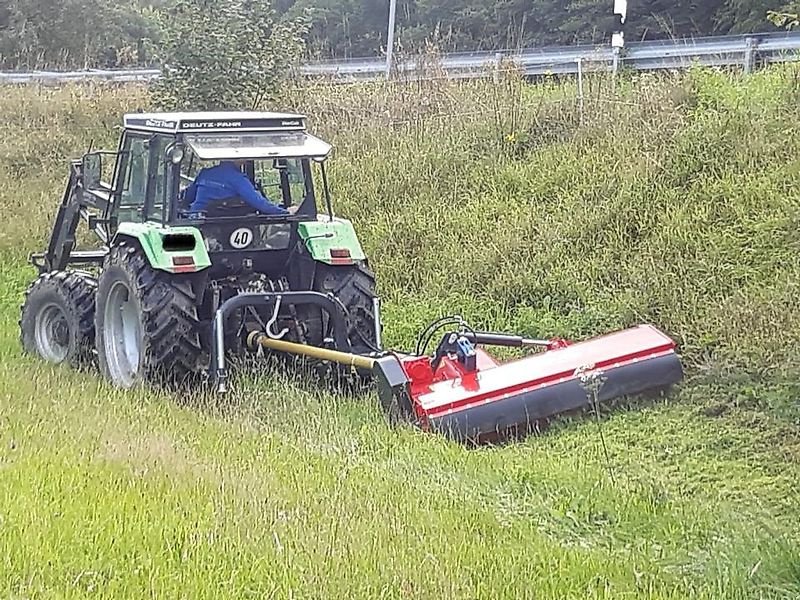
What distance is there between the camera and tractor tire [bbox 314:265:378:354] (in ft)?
28.9

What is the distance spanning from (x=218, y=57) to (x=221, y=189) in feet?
27.1

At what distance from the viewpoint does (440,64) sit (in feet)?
51.9

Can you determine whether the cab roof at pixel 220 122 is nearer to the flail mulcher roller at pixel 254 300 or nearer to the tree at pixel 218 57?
the flail mulcher roller at pixel 254 300

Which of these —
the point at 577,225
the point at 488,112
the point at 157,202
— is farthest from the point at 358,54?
the point at 157,202

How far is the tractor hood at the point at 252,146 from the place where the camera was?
28.0 ft

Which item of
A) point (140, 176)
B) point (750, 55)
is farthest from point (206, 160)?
point (750, 55)

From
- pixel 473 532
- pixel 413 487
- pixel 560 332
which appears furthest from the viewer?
pixel 560 332

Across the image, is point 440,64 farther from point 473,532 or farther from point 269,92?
point 473,532

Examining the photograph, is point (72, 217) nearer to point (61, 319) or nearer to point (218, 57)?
point (61, 319)

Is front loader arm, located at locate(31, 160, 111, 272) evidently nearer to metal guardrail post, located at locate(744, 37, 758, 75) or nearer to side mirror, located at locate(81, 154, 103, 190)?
side mirror, located at locate(81, 154, 103, 190)

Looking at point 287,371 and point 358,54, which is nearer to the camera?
point 287,371

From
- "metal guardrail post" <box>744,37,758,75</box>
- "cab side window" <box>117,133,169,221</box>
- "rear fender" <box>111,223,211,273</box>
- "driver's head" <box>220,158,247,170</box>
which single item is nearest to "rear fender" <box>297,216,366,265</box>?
"driver's head" <box>220,158,247,170</box>

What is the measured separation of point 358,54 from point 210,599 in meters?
31.3

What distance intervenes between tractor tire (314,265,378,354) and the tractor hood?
85 cm
